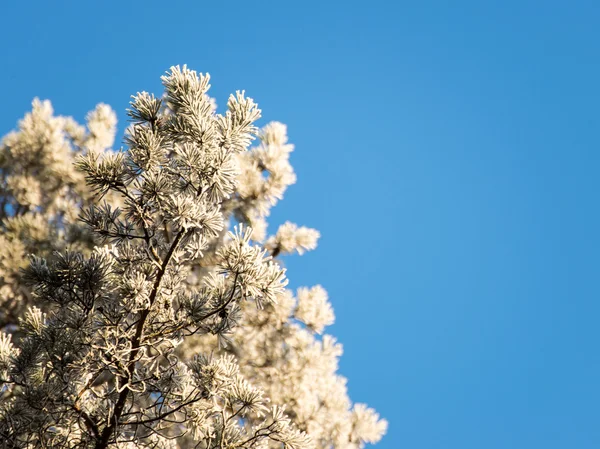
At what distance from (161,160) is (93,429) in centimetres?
139

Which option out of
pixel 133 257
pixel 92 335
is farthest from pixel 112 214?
pixel 92 335

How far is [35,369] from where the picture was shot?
11.6 ft

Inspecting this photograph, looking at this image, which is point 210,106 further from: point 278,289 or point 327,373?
point 327,373

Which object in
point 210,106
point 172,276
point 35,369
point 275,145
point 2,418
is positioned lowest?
point 2,418

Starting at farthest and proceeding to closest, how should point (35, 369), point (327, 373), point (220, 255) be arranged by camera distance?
point (327, 373)
point (35, 369)
point (220, 255)

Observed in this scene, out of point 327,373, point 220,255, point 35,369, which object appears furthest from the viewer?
point 327,373

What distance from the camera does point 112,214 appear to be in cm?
346

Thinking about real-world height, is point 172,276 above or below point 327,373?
below

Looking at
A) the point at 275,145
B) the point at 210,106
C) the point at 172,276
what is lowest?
the point at 172,276

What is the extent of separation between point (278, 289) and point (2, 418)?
1.58m

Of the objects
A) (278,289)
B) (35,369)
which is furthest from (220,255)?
(35,369)

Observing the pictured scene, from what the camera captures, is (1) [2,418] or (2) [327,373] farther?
(2) [327,373]

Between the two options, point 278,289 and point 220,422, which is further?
point 220,422

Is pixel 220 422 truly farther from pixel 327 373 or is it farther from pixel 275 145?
pixel 275 145
